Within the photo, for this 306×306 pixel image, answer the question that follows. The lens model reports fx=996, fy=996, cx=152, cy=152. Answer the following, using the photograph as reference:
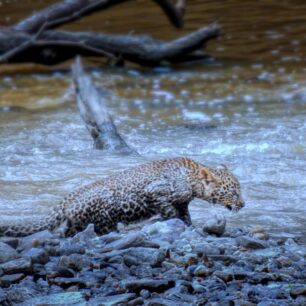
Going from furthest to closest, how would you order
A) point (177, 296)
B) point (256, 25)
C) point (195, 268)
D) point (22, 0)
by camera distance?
point (22, 0), point (256, 25), point (195, 268), point (177, 296)

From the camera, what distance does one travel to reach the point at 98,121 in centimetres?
1062

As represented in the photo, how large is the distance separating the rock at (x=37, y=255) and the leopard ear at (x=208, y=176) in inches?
66.5

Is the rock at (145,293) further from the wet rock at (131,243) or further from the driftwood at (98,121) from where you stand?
the driftwood at (98,121)

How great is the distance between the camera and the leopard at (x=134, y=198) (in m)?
6.97

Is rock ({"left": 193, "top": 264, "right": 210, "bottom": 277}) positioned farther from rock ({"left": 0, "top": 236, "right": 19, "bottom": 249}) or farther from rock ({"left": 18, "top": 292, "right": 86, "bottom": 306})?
rock ({"left": 0, "top": 236, "right": 19, "bottom": 249})

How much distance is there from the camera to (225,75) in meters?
15.8

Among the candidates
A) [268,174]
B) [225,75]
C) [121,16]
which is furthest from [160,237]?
[121,16]

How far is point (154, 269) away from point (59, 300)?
0.82 m

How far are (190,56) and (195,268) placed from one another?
A: 11662 mm

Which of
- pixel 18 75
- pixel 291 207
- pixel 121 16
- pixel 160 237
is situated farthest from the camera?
pixel 121 16

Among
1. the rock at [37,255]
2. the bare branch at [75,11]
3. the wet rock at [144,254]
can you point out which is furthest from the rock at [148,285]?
the bare branch at [75,11]

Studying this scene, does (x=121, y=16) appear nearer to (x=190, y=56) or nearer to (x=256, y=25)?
(x=256, y=25)

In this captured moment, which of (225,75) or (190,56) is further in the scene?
(190,56)

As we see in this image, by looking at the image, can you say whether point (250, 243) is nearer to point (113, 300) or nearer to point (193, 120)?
point (113, 300)
